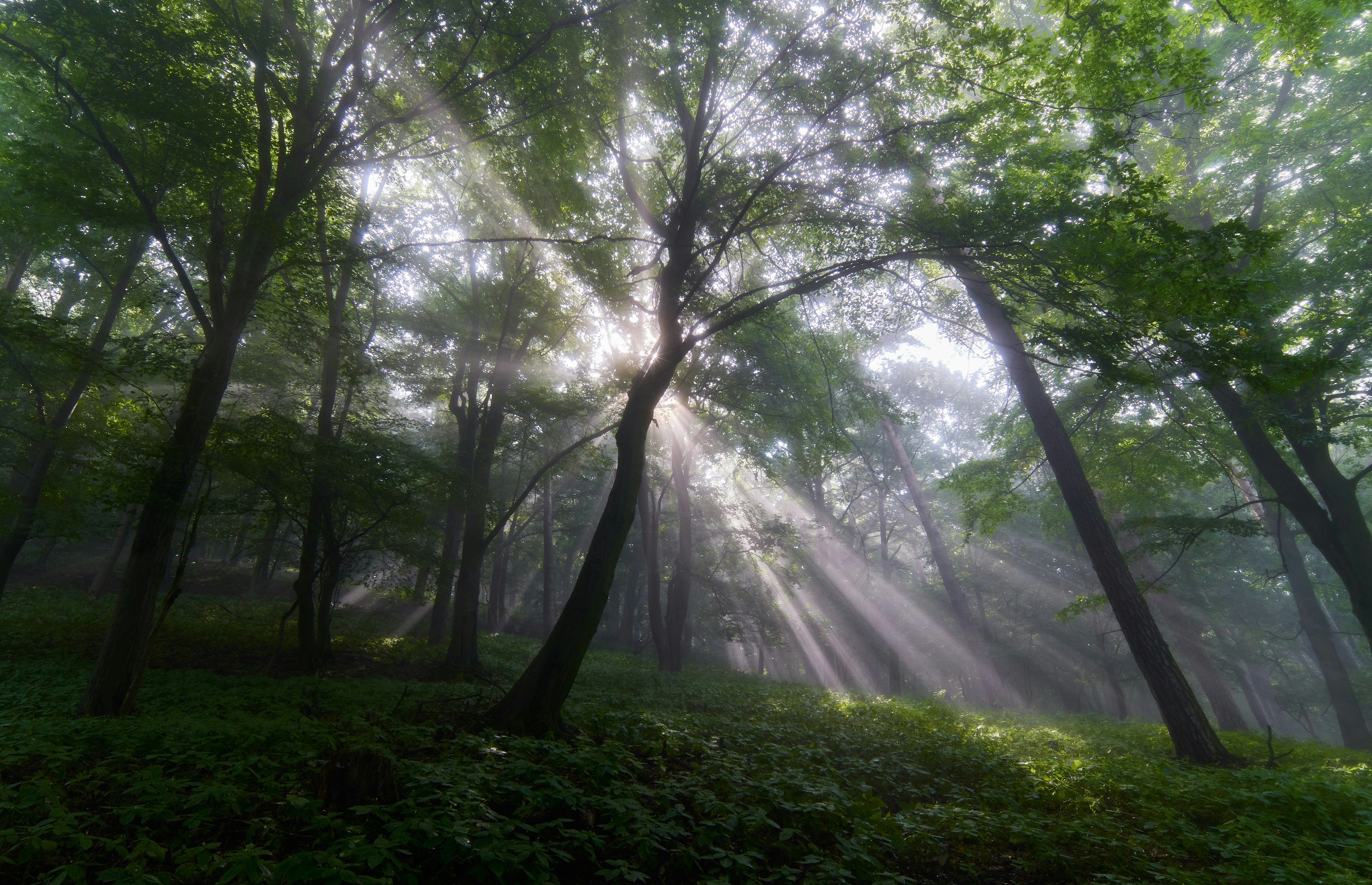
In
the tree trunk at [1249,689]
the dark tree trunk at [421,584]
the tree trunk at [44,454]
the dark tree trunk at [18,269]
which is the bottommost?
the tree trunk at [1249,689]

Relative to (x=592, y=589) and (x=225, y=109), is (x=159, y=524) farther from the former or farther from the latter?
(x=225, y=109)

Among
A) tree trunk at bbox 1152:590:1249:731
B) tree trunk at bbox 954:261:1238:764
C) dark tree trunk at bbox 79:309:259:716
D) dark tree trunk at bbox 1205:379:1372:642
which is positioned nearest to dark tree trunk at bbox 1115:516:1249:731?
tree trunk at bbox 1152:590:1249:731

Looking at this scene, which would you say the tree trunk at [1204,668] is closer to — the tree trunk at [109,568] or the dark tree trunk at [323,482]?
the dark tree trunk at [323,482]

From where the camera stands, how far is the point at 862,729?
8953mm

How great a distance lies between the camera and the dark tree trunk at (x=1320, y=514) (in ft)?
31.0

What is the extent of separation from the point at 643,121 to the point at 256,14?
6.17m

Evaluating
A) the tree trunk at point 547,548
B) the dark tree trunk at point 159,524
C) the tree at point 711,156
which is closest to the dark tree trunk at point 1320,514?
the tree at point 711,156

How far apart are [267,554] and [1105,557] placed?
70.8ft

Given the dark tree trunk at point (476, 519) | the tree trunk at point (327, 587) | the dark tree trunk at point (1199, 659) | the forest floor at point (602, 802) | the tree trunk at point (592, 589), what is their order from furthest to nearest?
the dark tree trunk at point (1199, 659)
the dark tree trunk at point (476, 519)
the tree trunk at point (327, 587)
the tree trunk at point (592, 589)
the forest floor at point (602, 802)

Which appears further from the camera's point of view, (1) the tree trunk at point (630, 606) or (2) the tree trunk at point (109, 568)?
(1) the tree trunk at point (630, 606)

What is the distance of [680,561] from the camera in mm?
18312

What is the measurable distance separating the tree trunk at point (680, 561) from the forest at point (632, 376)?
8.9 inches

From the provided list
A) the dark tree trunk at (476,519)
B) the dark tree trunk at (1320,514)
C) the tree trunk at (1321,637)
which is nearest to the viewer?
the dark tree trunk at (1320,514)

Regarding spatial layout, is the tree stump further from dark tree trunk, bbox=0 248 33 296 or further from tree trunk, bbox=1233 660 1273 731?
tree trunk, bbox=1233 660 1273 731
